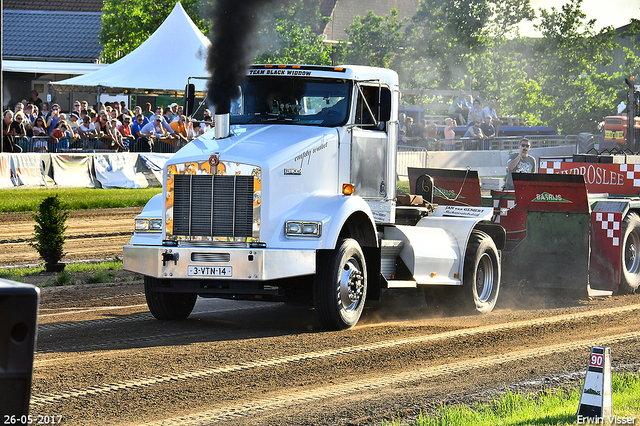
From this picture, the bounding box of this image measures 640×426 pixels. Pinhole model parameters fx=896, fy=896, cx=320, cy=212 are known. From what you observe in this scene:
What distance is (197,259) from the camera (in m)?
8.51

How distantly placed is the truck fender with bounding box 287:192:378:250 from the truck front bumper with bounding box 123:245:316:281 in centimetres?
30

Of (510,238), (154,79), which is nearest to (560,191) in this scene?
(510,238)

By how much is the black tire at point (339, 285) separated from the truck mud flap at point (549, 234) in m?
3.81

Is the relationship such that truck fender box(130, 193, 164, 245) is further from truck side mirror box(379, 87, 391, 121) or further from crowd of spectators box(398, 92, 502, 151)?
crowd of spectators box(398, 92, 502, 151)

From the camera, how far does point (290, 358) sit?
7688 mm

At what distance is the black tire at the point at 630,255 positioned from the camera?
41.0 ft

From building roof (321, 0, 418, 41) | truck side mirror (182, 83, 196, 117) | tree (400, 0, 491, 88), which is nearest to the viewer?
truck side mirror (182, 83, 196, 117)

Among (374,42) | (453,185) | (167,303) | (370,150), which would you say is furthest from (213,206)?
(374,42)

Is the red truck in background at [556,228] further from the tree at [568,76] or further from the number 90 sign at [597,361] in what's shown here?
the tree at [568,76]

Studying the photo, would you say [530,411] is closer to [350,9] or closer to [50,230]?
[50,230]

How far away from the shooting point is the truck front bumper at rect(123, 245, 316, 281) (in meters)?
8.34

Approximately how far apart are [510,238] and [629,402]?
21.1 feet

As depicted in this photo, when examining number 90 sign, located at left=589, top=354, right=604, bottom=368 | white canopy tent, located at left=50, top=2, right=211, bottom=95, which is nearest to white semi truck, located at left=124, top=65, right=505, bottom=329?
number 90 sign, located at left=589, top=354, right=604, bottom=368

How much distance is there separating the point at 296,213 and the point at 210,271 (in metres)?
1.02
